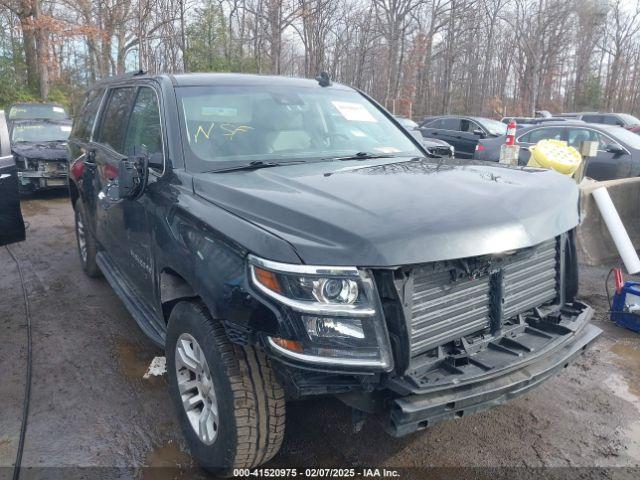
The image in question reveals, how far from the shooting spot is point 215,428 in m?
2.60

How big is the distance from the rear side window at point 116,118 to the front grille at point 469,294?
9.06ft

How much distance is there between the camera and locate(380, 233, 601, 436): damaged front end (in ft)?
6.99

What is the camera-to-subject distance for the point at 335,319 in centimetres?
208

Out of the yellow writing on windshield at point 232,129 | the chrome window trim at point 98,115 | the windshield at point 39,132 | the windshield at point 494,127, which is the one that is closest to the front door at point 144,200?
the yellow writing on windshield at point 232,129

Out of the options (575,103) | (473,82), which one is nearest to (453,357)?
(473,82)

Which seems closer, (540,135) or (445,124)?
(540,135)

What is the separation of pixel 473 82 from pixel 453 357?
43015 mm

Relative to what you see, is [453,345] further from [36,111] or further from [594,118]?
[594,118]

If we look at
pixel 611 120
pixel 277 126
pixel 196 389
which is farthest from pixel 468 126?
pixel 196 389

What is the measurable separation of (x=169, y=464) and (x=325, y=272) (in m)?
1.56

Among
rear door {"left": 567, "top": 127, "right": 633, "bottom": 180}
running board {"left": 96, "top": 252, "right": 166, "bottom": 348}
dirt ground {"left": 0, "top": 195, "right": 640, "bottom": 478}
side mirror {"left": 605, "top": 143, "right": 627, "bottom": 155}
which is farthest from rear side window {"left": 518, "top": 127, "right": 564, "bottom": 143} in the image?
running board {"left": 96, "top": 252, "right": 166, "bottom": 348}

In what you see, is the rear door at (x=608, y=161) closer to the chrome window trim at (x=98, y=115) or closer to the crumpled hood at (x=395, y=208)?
the crumpled hood at (x=395, y=208)

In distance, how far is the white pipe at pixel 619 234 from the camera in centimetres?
548

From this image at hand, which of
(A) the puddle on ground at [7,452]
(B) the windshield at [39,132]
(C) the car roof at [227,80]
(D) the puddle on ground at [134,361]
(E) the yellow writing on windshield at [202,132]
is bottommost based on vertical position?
(A) the puddle on ground at [7,452]
